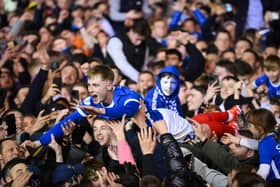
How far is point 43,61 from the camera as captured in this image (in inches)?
460

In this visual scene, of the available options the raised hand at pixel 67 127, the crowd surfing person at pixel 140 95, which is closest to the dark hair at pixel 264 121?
the crowd surfing person at pixel 140 95

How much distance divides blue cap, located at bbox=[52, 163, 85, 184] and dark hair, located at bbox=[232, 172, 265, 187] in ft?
6.07

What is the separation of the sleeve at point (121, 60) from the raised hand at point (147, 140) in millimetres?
5646

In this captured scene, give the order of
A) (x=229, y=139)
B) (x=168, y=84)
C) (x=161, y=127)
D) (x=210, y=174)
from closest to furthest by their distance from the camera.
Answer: (x=161, y=127), (x=210, y=174), (x=229, y=139), (x=168, y=84)

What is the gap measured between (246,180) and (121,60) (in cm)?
640

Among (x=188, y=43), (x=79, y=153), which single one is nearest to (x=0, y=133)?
(x=79, y=153)

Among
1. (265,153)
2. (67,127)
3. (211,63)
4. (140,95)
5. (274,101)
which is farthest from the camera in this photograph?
(211,63)

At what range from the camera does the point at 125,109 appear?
8289 mm

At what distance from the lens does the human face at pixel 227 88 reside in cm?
1073

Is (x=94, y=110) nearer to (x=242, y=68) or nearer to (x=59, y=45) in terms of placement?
(x=242, y=68)

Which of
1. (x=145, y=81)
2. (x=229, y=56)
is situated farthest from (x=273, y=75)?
(x=145, y=81)

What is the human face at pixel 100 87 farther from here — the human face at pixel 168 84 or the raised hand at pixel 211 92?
the raised hand at pixel 211 92

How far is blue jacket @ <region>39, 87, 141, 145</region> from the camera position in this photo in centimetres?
827

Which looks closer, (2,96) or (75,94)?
(75,94)
